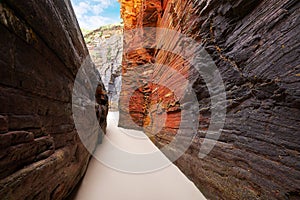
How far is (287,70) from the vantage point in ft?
3.65

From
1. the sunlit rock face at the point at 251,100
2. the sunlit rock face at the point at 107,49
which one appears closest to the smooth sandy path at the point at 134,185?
the sunlit rock face at the point at 251,100

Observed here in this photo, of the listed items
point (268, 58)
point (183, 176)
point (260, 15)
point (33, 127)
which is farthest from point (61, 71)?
point (183, 176)

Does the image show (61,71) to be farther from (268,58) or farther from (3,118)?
(268,58)

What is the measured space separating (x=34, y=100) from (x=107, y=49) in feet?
100

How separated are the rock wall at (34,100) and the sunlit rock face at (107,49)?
2253 centimetres

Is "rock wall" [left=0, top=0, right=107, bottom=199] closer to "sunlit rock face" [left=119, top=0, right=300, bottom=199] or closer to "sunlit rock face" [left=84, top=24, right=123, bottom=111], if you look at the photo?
"sunlit rock face" [left=119, top=0, right=300, bottom=199]

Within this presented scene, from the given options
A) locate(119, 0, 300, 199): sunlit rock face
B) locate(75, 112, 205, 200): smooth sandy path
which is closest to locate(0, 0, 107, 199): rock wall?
locate(75, 112, 205, 200): smooth sandy path

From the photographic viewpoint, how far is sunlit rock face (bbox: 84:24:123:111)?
25.7 meters

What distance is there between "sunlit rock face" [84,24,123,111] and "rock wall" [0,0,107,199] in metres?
22.5

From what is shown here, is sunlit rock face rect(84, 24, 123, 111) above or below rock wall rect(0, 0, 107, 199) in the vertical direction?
above

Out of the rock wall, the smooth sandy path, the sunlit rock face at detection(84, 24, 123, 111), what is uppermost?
the sunlit rock face at detection(84, 24, 123, 111)

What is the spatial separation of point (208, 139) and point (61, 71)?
87.4 inches

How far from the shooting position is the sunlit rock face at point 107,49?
25686 mm

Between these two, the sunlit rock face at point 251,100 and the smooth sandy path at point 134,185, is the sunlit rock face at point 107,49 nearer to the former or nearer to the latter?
the smooth sandy path at point 134,185
